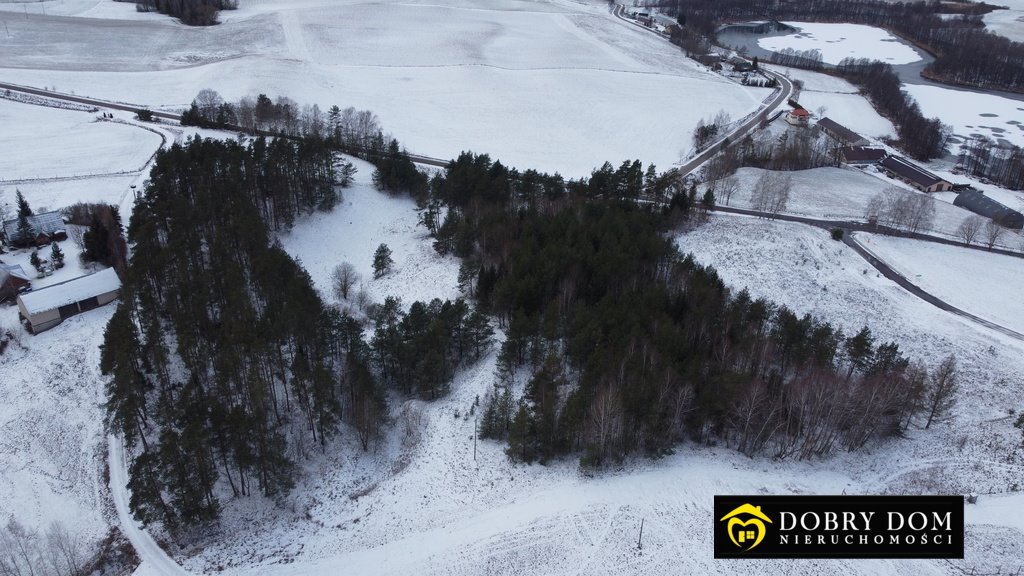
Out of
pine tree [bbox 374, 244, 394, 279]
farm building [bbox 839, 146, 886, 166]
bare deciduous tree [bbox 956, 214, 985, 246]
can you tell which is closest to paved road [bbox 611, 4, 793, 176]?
farm building [bbox 839, 146, 886, 166]

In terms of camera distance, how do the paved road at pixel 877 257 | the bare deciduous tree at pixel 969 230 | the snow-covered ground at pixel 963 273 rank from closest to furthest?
the paved road at pixel 877 257 < the snow-covered ground at pixel 963 273 < the bare deciduous tree at pixel 969 230

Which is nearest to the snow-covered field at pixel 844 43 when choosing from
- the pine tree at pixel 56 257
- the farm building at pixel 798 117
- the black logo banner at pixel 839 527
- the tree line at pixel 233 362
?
the farm building at pixel 798 117

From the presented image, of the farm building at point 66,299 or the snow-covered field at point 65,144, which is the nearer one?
the farm building at point 66,299

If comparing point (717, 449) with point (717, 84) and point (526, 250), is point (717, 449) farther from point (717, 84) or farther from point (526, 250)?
point (717, 84)

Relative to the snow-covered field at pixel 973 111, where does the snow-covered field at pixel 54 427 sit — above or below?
below

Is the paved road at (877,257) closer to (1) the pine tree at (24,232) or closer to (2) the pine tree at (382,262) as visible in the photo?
(2) the pine tree at (382,262)

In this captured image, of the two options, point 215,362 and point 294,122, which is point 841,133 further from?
point 215,362

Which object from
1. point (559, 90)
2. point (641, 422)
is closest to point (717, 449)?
point (641, 422)

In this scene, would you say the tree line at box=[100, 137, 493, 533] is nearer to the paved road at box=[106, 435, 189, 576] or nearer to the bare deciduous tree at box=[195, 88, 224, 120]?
the paved road at box=[106, 435, 189, 576]

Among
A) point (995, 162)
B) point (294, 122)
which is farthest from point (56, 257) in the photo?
point (995, 162)
